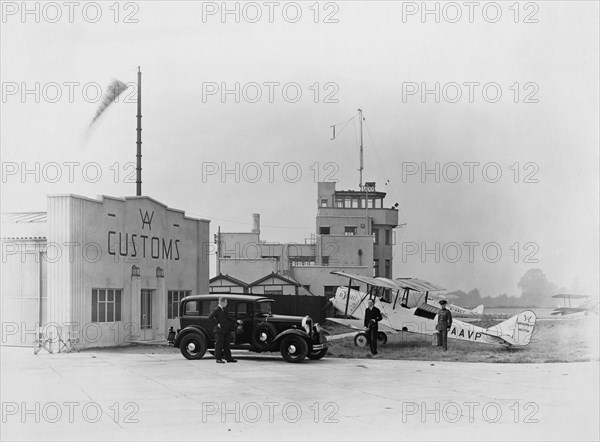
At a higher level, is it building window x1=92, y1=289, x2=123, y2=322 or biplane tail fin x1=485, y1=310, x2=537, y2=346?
building window x1=92, y1=289, x2=123, y2=322

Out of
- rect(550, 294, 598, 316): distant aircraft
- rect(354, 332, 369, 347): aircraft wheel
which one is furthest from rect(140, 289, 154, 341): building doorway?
rect(550, 294, 598, 316): distant aircraft

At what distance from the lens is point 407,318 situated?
936 inches

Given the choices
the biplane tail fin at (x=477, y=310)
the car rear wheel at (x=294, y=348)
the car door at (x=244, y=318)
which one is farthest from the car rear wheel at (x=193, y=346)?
the biplane tail fin at (x=477, y=310)

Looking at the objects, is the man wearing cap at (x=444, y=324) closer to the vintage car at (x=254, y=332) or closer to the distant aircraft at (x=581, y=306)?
the vintage car at (x=254, y=332)

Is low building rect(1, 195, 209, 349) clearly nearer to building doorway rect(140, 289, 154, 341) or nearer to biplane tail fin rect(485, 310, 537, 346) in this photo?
building doorway rect(140, 289, 154, 341)

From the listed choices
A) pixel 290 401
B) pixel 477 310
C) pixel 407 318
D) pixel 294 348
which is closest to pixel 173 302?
pixel 407 318

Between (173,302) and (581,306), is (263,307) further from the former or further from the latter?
(581,306)

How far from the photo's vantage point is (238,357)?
64.6ft

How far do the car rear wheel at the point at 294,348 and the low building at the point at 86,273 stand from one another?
560cm

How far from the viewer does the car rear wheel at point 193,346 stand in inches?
738

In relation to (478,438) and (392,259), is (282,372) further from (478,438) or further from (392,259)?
(392,259)

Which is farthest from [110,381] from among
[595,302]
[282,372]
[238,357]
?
[595,302]

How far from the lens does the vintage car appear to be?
18.5 m

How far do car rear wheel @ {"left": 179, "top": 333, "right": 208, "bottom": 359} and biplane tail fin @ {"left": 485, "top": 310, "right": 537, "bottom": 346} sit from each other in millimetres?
8350
